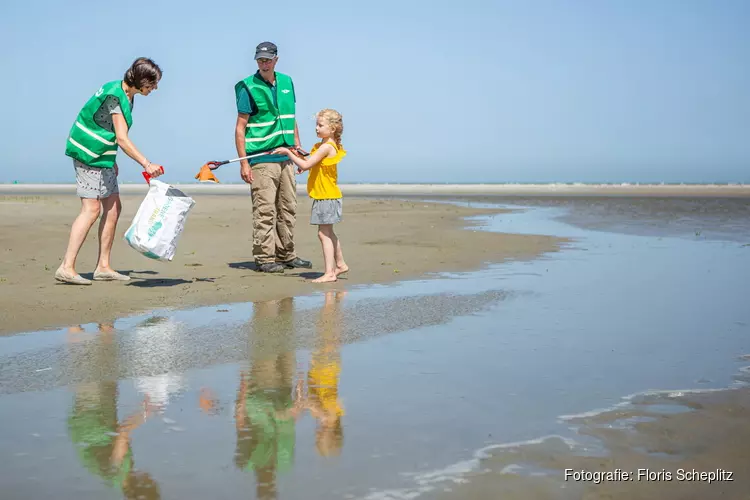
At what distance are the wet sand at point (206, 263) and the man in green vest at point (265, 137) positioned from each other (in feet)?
1.49

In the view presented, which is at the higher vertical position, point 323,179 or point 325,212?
point 323,179

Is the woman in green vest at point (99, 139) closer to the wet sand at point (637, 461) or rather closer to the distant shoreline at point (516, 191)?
the wet sand at point (637, 461)

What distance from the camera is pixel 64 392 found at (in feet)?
13.6

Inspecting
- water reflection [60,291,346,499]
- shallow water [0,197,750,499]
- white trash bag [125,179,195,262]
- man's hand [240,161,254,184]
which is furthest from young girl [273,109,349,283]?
water reflection [60,291,346,499]

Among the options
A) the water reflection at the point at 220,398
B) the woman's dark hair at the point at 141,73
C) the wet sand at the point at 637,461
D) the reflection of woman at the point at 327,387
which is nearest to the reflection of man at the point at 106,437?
the water reflection at the point at 220,398

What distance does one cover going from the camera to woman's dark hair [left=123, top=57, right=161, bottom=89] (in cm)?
801

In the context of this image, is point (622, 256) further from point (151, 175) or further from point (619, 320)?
point (151, 175)

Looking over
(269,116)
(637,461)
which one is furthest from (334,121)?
(637,461)

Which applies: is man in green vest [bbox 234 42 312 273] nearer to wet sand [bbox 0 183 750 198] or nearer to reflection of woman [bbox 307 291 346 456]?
reflection of woman [bbox 307 291 346 456]

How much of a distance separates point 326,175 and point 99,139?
227 cm

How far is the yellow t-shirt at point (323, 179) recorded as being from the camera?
887 cm

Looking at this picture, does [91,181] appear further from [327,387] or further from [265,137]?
[327,387]

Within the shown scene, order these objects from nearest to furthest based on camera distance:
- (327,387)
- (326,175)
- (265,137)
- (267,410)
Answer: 1. (267,410)
2. (327,387)
3. (326,175)
4. (265,137)

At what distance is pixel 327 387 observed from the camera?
4215 mm
